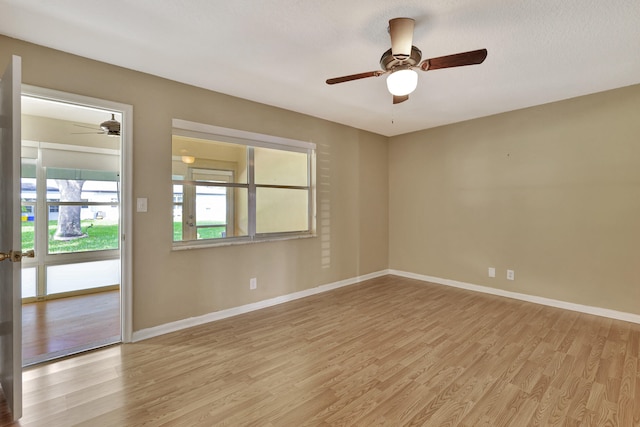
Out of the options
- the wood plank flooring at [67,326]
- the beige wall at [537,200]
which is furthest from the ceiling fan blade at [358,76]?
the wood plank flooring at [67,326]

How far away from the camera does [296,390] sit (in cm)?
201

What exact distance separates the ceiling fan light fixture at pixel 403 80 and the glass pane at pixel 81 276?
4740 millimetres

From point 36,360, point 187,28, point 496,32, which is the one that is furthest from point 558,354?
point 36,360

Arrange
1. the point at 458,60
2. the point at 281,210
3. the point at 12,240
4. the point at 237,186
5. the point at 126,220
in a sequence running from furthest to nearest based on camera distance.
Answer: the point at 281,210 < the point at 237,186 < the point at 126,220 < the point at 458,60 < the point at 12,240

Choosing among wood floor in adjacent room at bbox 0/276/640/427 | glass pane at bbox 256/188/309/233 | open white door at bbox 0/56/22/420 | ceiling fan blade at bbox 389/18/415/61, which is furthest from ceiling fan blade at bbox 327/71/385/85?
wood floor in adjacent room at bbox 0/276/640/427

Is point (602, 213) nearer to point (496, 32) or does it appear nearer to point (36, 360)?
point (496, 32)

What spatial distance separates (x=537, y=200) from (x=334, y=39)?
3.25m

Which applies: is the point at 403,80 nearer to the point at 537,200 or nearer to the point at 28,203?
the point at 537,200

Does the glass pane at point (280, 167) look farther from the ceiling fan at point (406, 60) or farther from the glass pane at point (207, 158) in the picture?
the ceiling fan at point (406, 60)

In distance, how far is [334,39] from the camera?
2254mm

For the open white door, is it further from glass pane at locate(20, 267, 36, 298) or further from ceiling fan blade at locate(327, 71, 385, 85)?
glass pane at locate(20, 267, 36, 298)

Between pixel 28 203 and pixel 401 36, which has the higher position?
pixel 401 36

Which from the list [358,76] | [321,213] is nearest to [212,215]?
[321,213]

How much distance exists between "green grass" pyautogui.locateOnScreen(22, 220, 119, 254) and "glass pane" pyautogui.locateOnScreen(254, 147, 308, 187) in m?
2.79
